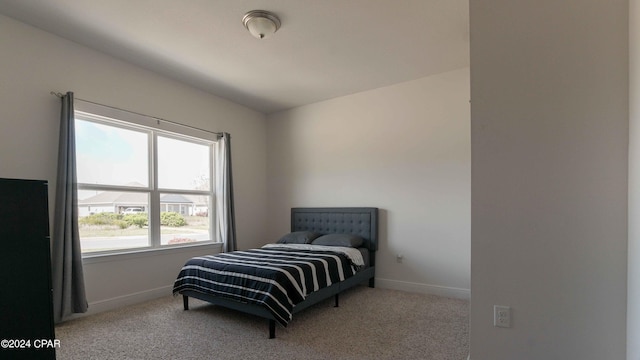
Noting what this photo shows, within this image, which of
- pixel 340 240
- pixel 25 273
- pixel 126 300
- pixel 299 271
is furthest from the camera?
pixel 340 240

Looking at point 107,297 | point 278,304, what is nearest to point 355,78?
point 278,304

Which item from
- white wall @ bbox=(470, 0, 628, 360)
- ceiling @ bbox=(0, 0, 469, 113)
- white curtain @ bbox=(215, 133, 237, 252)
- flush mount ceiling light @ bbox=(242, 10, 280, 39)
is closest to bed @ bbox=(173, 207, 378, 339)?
white curtain @ bbox=(215, 133, 237, 252)

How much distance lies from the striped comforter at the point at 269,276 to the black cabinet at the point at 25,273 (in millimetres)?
1268

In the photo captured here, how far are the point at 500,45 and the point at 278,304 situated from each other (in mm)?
2559

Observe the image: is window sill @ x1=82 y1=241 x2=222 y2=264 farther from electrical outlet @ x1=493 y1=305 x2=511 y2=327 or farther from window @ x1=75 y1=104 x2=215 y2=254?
electrical outlet @ x1=493 y1=305 x2=511 y2=327

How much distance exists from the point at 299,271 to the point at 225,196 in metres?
2.22

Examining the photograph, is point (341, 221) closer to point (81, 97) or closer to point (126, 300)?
point (126, 300)

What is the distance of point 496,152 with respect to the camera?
80.7 inches

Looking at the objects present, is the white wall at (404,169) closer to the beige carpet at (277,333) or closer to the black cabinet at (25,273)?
the beige carpet at (277,333)

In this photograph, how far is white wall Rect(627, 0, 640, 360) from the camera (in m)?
1.60

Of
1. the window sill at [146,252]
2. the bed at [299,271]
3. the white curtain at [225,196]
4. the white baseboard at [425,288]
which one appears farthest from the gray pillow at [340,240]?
the window sill at [146,252]

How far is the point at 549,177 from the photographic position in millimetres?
1921

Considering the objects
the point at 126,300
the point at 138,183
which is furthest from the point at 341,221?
the point at 126,300

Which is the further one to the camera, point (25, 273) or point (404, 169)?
point (404, 169)
